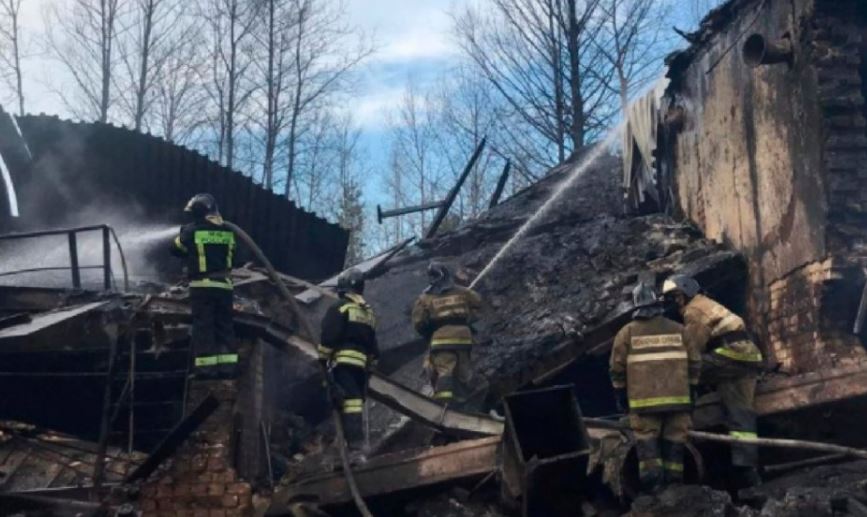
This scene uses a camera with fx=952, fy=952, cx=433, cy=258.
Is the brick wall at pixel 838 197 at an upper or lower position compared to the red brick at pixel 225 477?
upper

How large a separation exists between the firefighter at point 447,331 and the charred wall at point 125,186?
5.21 metres

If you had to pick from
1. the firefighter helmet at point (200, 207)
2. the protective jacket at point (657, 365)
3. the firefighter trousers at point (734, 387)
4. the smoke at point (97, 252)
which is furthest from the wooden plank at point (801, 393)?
the smoke at point (97, 252)

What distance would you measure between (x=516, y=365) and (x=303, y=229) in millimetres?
5959

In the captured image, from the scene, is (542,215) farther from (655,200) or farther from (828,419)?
(828,419)

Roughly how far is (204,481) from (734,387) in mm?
4314

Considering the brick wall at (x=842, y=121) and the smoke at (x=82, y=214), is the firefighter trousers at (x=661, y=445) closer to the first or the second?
the brick wall at (x=842, y=121)

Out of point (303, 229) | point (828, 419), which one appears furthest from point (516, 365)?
point (303, 229)

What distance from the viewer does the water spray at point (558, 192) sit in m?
12.4

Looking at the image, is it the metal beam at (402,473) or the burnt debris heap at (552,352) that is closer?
the burnt debris heap at (552,352)

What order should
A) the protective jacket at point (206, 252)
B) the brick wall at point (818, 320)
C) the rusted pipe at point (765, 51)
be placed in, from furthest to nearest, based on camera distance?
the rusted pipe at point (765, 51)
the protective jacket at point (206, 252)
the brick wall at point (818, 320)

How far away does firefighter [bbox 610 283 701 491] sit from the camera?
22.5ft

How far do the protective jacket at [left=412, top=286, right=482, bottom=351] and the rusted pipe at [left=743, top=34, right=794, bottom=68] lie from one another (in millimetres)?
3529

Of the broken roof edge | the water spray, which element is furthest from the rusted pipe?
the water spray

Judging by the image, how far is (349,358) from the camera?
27.5ft
